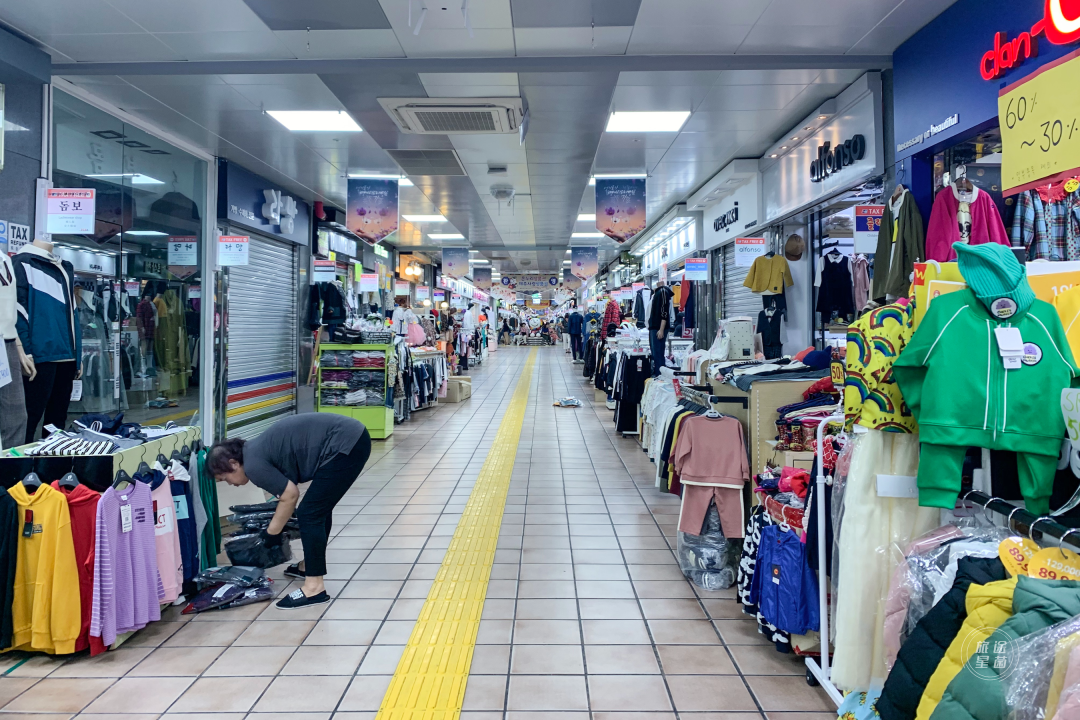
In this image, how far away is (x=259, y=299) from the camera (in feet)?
31.9

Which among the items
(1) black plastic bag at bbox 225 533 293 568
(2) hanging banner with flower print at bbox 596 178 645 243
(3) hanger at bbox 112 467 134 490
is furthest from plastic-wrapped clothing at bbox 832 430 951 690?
(2) hanging banner with flower print at bbox 596 178 645 243

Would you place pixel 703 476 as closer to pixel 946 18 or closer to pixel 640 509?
pixel 640 509

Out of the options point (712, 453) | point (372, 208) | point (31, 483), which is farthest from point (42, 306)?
point (372, 208)

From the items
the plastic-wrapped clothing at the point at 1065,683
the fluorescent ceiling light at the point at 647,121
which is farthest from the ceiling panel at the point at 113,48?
the plastic-wrapped clothing at the point at 1065,683

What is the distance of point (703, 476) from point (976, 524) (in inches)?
71.6

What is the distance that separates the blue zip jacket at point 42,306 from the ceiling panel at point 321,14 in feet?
7.09

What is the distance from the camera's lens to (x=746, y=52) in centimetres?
527

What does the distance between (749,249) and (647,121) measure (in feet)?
7.57

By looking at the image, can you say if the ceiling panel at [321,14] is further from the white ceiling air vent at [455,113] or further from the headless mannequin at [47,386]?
the headless mannequin at [47,386]

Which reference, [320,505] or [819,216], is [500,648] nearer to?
[320,505]

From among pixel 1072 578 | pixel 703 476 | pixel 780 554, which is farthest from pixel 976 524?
pixel 703 476

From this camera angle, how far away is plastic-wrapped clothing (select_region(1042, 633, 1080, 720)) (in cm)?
131

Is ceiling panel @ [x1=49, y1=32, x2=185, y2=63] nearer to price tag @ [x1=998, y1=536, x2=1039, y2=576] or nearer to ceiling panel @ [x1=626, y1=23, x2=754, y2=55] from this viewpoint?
ceiling panel @ [x1=626, y1=23, x2=754, y2=55]

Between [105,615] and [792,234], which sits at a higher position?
[792,234]
